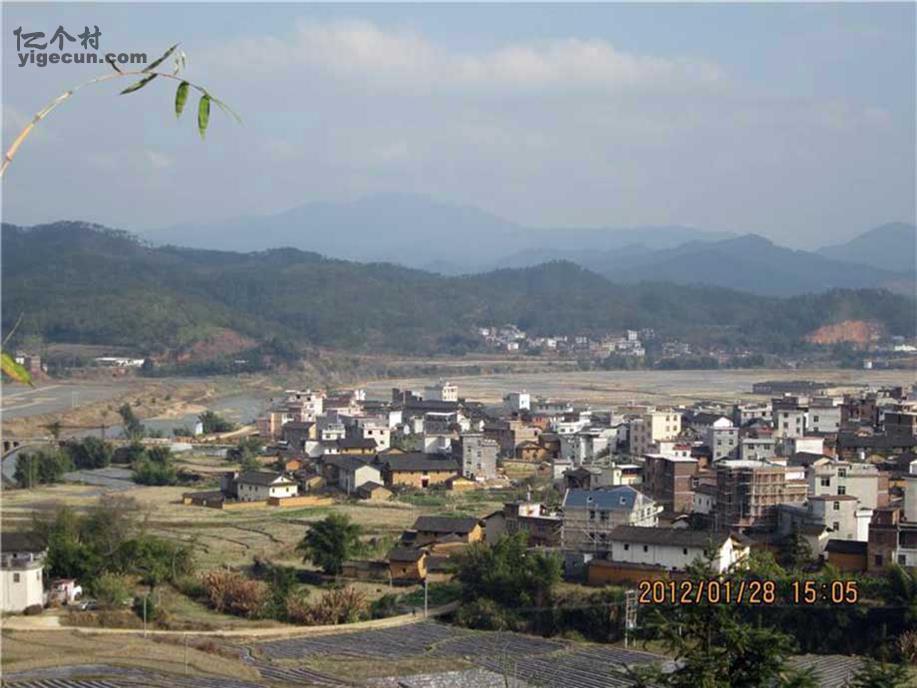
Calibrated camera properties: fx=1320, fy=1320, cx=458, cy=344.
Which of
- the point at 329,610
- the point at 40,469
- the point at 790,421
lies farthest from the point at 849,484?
the point at 40,469

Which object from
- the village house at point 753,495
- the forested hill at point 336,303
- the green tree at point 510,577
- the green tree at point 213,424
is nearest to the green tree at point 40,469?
the green tree at point 213,424

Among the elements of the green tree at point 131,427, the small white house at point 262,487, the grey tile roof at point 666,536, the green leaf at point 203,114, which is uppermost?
the green leaf at point 203,114

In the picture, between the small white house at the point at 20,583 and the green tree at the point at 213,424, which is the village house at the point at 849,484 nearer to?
the small white house at the point at 20,583

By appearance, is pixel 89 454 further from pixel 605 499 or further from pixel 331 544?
pixel 605 499

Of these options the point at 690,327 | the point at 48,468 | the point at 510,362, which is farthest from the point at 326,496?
the point at 690,327

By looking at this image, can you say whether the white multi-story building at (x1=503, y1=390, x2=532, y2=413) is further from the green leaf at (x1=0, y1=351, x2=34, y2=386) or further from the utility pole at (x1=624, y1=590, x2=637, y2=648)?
the green leaf at (x1=0, y1=351, x2=34, y2=386)

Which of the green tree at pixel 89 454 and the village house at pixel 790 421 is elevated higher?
the village house at pixel 790 421

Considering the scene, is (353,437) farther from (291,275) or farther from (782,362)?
(291,275)
